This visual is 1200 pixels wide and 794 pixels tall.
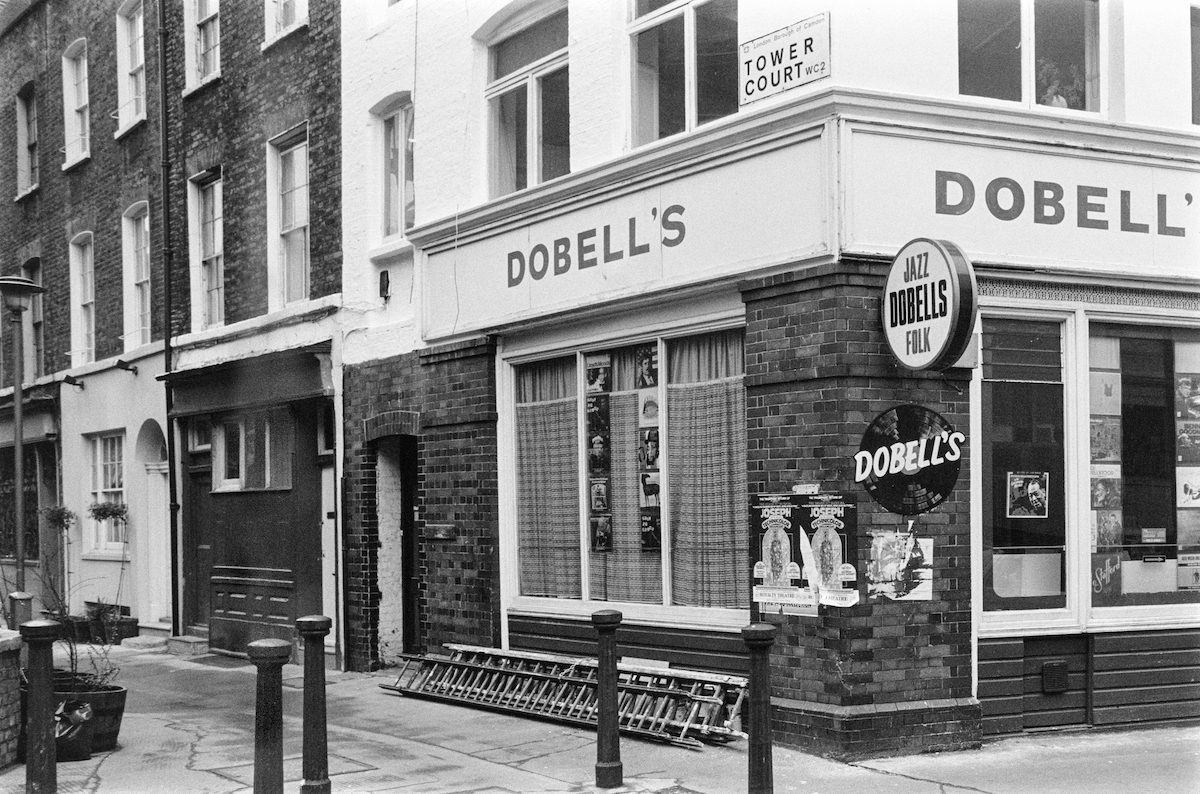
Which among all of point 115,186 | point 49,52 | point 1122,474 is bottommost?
point 1122,474

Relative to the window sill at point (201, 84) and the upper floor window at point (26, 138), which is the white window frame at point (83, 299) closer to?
the upper floor window at point (26, 138)

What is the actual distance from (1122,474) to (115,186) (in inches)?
590

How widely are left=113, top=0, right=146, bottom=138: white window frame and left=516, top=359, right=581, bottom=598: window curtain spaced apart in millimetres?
9840

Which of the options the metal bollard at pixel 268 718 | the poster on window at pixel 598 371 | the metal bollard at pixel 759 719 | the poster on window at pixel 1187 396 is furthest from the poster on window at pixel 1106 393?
the metal bollard at pixel 268 718

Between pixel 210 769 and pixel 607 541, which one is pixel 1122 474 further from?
pixel 210 769

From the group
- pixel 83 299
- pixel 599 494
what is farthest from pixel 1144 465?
pixel 83 299

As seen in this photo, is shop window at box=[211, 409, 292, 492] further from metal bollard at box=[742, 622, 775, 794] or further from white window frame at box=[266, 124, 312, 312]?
metal bollard at box=[742, 622, 775, 794]

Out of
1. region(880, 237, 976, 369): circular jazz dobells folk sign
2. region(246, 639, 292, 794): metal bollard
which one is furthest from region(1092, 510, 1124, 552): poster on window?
region(246, 639, 292, 794): metal bollard

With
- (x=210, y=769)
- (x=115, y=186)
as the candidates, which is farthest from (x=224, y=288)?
(x=210, y=769)

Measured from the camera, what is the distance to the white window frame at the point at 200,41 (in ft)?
57.0

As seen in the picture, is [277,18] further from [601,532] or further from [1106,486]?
[1106,486]

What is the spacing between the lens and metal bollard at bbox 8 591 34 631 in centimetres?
1098

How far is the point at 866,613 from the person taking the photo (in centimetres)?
879

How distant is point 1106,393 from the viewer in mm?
9688
